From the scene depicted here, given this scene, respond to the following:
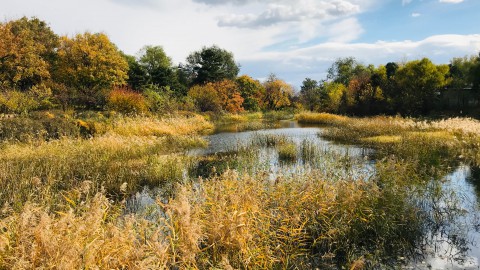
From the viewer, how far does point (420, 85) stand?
3262 centimetres

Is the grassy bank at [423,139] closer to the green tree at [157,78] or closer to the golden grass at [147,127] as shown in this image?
the golden grass at [147,127]

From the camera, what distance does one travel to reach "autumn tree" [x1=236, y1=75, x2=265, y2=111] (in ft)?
155

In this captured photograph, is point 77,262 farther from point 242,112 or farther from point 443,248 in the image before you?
point 242,112

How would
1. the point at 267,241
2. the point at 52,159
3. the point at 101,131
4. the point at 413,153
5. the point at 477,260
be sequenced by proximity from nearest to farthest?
1. the point at 267,241
2. the point at 477,260
3. the point at 52,159
4. the point at 413,153
5. the point at 101,131

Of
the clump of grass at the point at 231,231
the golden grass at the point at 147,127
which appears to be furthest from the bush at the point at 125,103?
the clump of grass at the point at 231,231

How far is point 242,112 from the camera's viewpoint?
42875 millimetres

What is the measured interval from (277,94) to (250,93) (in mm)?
5008

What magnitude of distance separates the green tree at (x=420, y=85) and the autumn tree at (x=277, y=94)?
20.7 m

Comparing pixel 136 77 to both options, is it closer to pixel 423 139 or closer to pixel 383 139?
pixel 383 139

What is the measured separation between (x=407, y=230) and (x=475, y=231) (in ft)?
4.48

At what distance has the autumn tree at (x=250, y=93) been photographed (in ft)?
155

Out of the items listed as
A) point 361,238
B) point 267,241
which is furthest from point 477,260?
point 267,241

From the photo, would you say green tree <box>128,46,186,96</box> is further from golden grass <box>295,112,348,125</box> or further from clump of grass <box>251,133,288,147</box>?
clump of grass <box>251,133,288,147</box>

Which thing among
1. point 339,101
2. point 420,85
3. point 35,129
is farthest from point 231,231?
point 339,101
